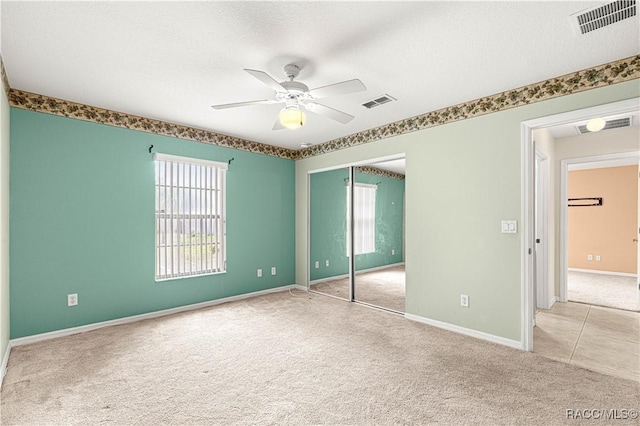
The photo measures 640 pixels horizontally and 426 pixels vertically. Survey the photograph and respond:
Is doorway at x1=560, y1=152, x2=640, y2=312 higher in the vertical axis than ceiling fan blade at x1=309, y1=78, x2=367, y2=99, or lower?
lower

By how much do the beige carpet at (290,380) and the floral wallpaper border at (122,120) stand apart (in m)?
2.38

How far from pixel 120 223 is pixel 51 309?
1.08 m

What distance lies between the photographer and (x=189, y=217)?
431 cm

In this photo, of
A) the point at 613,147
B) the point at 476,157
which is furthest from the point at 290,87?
the point at 613,147

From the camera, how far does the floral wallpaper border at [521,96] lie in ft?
8.29

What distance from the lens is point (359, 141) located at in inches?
180

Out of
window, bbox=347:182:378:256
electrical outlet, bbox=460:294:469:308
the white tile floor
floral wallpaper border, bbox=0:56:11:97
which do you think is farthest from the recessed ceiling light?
floral wallpaper border, bbox=0:56:11:97

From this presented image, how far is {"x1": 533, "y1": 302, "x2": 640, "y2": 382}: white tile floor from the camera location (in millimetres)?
2695

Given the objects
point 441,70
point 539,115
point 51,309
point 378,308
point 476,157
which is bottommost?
point 378,308

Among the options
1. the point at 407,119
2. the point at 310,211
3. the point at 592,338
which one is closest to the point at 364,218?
the point at 310,211

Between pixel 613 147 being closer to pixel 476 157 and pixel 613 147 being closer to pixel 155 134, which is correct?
pixel 476 157

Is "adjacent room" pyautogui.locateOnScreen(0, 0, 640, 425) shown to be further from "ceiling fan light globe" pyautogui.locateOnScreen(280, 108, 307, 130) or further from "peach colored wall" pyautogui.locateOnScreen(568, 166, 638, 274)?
"peach colored wall" pyautogui.locateOnScreen(568, 166, 638, 274)

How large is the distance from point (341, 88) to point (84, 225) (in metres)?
3.19

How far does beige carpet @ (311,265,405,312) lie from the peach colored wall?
18.0 feet
